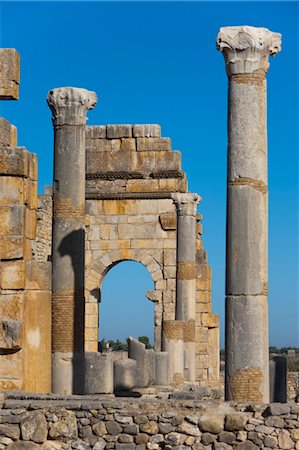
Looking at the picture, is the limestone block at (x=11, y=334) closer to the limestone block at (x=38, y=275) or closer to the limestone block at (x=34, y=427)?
the limestone block at (x=38, y=275)

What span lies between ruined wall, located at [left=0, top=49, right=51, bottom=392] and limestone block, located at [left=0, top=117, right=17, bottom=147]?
1 cm

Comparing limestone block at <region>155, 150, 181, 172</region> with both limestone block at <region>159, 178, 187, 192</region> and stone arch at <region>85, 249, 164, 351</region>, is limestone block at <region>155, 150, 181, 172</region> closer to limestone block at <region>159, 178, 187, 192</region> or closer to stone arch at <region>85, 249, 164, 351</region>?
limestone block at <region>159, 178, 187, 192</region>

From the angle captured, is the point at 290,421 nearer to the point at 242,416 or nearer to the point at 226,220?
the point at 242,416

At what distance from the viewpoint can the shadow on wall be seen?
15102 millimetres

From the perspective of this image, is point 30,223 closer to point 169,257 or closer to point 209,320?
point 169,257

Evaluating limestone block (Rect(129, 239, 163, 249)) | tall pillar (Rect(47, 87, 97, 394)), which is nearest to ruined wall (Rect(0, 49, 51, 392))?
tall pillar (Rect(47, 87, 97, 394))

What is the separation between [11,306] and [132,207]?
1230 centimetres

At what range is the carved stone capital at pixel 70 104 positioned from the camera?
1533 cm

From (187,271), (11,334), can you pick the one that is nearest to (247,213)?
(11,334)

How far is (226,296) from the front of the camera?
482 inches

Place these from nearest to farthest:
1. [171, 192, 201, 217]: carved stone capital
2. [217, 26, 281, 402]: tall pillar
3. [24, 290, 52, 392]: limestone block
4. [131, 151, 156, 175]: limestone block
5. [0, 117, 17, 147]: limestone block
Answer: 1. [217, 26, 281, 402]: tall pillar
2. [24, 290, 52, 392]: limestone block
3. [0, 117, 17, 147]: limestone block
4. [171, 192, 201, 217]: carved stone capital
5. [131, 151, 156, 175]: limestone block

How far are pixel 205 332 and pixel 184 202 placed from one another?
16.6ft

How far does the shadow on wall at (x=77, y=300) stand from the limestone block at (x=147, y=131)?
33.7 feet

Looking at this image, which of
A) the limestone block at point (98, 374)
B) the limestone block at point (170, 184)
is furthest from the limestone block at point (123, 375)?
the limestone block at point (170, 184)
